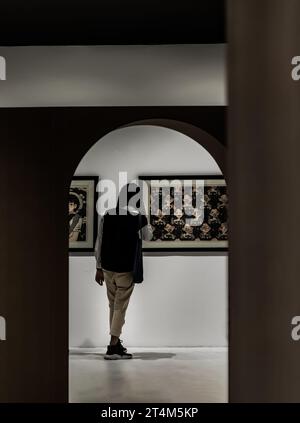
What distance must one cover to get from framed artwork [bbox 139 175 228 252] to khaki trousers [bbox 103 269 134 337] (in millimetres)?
820

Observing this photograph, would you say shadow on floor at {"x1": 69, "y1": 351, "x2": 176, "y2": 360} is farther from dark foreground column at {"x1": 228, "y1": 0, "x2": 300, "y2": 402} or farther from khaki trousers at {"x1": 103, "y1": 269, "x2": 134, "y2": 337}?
dark foreground column at {"x1": 228, "y1": 0, "x2": 300, "y2": 402}

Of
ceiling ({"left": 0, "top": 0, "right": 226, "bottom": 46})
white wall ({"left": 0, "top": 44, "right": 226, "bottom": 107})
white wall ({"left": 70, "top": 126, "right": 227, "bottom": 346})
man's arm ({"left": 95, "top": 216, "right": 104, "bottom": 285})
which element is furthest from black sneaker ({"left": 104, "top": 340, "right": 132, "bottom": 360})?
ceiling ({"left": 0, "top": 0, "right": 226, "bottom": 46})

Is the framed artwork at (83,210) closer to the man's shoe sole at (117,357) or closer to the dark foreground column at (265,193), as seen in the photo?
the man's shoe sole at (117,357)

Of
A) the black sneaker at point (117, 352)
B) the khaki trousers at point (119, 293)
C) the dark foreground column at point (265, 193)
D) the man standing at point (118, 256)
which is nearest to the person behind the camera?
the dark foreground column at point (265, 193)

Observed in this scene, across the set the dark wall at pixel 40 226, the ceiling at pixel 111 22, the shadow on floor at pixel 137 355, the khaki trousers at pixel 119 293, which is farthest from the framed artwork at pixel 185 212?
the dark wall at pixel 40 226

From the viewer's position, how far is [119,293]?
726cm

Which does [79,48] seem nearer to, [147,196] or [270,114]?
[147,196]

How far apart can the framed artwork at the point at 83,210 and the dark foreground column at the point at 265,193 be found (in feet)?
22.0

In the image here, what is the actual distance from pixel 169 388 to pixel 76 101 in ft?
8.73

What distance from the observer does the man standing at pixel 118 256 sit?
695 cm

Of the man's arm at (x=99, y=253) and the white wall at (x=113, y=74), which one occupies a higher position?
the white wall at (x=113, y=74)

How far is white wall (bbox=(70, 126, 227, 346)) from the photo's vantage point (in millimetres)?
7902

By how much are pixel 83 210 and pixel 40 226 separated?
371 centimetres

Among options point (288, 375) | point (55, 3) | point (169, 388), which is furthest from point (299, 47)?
point (169, 388)
